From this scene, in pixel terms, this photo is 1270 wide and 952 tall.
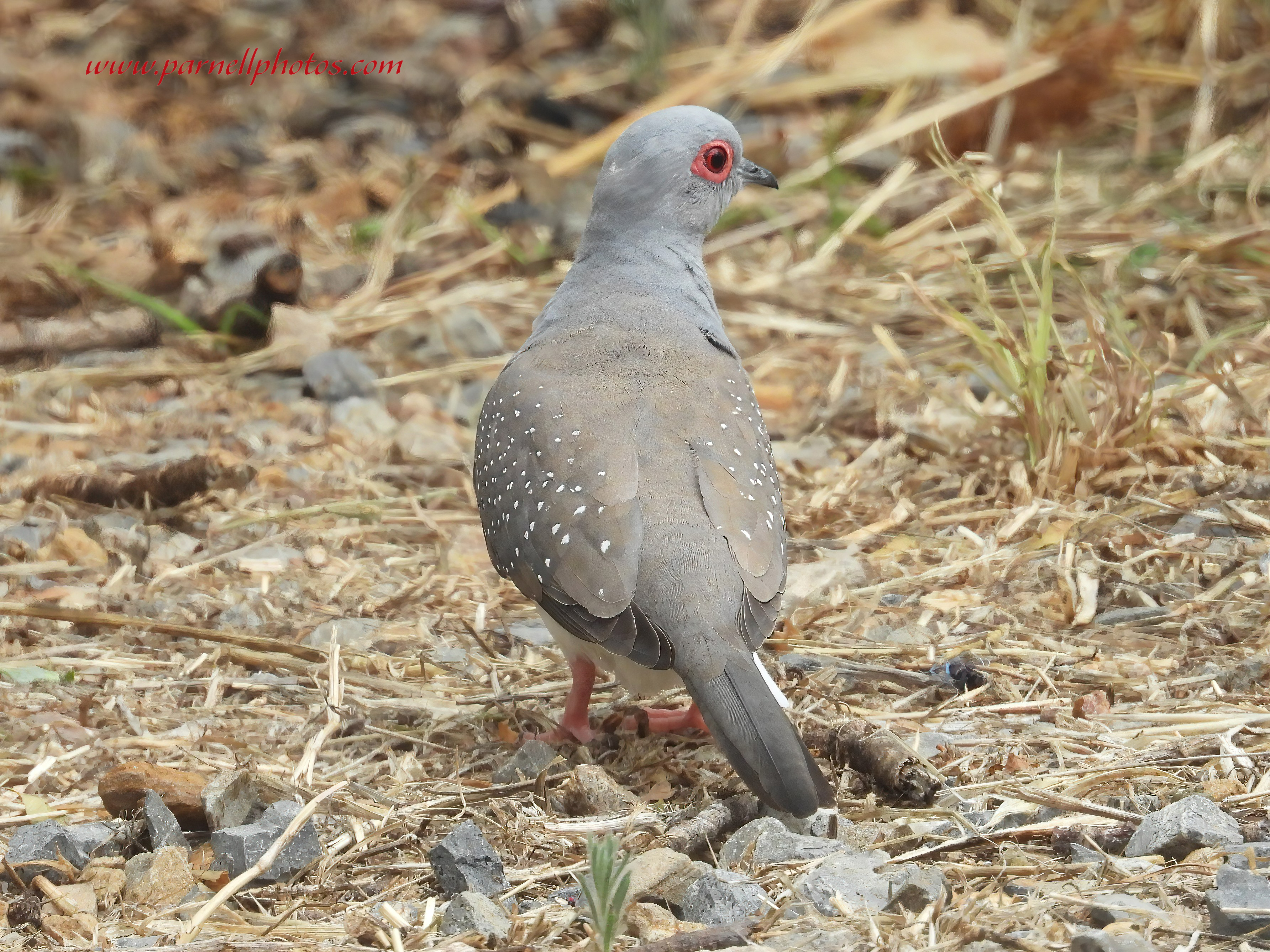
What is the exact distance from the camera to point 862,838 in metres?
3.26

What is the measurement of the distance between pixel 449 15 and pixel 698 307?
5711mm

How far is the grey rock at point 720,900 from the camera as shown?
9.54ft

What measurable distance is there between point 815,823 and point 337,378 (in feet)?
11.7

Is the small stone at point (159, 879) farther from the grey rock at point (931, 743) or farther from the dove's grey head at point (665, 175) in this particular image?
the dove's grey head at point (665, 175)

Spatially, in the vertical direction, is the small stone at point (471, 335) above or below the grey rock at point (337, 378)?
above

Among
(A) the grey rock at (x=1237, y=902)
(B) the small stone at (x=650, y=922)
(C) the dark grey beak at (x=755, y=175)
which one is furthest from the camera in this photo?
(C) the dark grey beak at (x=755, y=175)

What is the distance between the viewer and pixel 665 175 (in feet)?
15.2

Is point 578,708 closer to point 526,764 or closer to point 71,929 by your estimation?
point 526,764

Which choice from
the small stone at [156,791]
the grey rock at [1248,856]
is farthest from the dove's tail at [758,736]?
the small stone at [156,791]

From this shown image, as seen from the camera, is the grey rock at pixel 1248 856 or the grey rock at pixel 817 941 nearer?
the grey rock at pixel 817 941

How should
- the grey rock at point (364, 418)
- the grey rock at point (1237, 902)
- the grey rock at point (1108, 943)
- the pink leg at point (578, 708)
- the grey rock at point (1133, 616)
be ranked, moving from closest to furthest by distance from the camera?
1. the grey rock at point (1108, 943)
2. the grey rock at point (1237, 902)
3. the pink leg at point (578, 708)
4. the grey rock at point (1133, 616)
5. the grey rock at point (364, 418)

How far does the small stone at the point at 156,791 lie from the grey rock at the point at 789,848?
3.85ft

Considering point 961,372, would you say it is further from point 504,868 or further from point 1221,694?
point 504,868

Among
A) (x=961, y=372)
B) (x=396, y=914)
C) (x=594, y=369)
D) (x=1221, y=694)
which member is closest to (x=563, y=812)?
(x=396, y=914)
